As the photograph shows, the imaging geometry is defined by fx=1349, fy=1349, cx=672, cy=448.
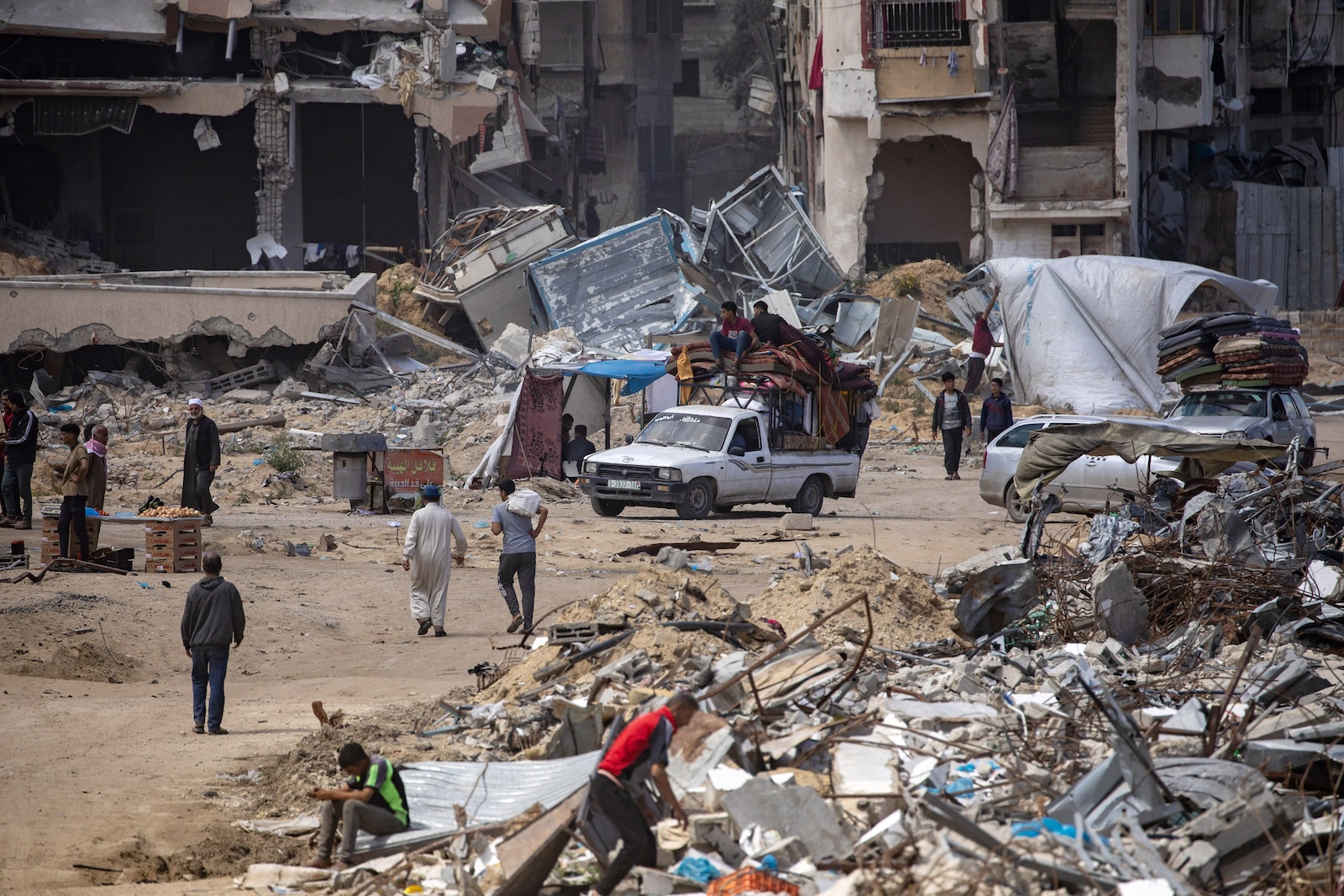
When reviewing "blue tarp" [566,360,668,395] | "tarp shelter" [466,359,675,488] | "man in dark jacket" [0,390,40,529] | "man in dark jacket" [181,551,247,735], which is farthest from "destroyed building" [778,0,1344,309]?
"man in dark jacket" [181,551,247,735]

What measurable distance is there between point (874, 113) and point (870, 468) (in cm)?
1258

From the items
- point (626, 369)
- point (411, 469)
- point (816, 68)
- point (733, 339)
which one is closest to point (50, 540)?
point (411, 469)

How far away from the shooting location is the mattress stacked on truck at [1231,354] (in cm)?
1798

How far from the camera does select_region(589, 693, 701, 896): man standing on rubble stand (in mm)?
5633

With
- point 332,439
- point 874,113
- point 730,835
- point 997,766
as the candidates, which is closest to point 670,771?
point 730,835

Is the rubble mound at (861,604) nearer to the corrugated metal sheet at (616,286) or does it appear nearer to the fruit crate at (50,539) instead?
the fruit crate at (50,539)

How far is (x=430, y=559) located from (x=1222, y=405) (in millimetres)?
11458

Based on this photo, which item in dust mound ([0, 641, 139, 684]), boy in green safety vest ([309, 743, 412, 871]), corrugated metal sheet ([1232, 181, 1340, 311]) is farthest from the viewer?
corrugated metal sheet ([1232, 181, 1340, 311])

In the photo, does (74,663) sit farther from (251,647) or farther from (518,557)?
(518,557)

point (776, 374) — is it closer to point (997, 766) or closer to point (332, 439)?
point (332, 439)

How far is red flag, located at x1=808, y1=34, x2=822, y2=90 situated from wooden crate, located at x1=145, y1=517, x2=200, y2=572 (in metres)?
24.7

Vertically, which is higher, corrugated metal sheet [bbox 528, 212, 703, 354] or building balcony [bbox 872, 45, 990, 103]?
building balcony [bbox 872, 45, 990, 103]

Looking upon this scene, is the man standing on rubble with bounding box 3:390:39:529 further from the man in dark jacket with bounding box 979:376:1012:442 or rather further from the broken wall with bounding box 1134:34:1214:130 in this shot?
the broken wall with bounding box 1134:34:1214:130

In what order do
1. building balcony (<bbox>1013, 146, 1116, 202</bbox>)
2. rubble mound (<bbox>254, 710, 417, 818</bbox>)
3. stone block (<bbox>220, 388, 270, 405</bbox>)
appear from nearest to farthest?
1. rubble mound (<bbox>254, 710, 417, 818</bbox>)
2. stone block (<bbox>220, 388, 270, 405</bbox>)
3. building balcony (<bbox>1013, 146, 1116, 202</bbox>)
